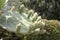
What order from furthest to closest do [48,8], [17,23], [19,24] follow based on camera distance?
[48,8] → [17,23] → [19,24]

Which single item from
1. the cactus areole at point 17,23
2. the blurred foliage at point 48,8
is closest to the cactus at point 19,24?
the cactus areole at point 17,23

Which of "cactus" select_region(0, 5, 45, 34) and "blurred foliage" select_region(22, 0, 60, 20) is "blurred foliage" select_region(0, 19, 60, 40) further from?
"blurred foliage" select_region(22, 0, 60, 20)

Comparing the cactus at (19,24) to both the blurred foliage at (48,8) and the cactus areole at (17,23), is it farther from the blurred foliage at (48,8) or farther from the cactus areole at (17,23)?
the blurred foliage at (48,8)

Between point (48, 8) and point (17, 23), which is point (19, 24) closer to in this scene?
point (17, 23)

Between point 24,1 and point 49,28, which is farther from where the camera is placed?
point 24,1

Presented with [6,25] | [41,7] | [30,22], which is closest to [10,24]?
[6,25]

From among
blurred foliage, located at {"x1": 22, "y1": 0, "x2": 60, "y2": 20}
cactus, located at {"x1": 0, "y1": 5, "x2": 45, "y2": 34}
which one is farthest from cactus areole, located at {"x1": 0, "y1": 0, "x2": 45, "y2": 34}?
blurred foliage, located at {"x1": 22, "y1": 0, "x2": 60, "y2": 20}

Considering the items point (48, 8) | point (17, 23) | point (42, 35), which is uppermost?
point (48, 8)

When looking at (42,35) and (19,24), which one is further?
(42,35)

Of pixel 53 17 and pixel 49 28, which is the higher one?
pixel 53 17

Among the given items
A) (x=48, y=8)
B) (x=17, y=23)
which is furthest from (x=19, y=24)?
(x=48, y=8)

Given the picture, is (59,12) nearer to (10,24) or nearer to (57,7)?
(57,7)
